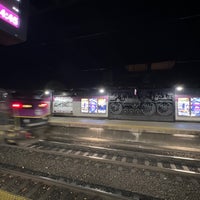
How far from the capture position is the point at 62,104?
48.9ft

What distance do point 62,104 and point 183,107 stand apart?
10279 mm

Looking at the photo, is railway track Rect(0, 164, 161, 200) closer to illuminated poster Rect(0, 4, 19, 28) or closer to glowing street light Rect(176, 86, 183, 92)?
illuminated poster Rect(0, 4, 19, 28)

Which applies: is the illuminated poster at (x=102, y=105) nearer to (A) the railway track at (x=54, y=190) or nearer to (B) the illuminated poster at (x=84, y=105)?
(B) the illuminated poster at (x=84, y=105)

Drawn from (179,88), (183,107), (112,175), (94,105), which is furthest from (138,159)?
(94,105)

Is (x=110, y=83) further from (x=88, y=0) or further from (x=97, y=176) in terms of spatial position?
(x=97, y=176)

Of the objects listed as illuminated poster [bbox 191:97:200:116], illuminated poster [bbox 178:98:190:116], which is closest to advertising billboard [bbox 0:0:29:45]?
illuminated poster [bbox 178:98:190:116]

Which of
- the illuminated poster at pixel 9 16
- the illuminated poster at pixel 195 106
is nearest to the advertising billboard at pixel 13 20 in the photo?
the illuminated poster at pixel 9 16

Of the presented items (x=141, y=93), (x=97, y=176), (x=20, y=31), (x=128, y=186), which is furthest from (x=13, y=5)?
(x=141, y=93)

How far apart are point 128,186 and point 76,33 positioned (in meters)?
4.93

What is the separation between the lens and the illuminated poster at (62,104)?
14.6m

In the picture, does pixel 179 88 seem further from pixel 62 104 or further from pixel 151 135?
pixel 62 104

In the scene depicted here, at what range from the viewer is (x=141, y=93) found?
41.7ft

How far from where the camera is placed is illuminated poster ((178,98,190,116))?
11539 millimetres

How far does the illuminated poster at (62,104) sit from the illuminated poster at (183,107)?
9.03 m
